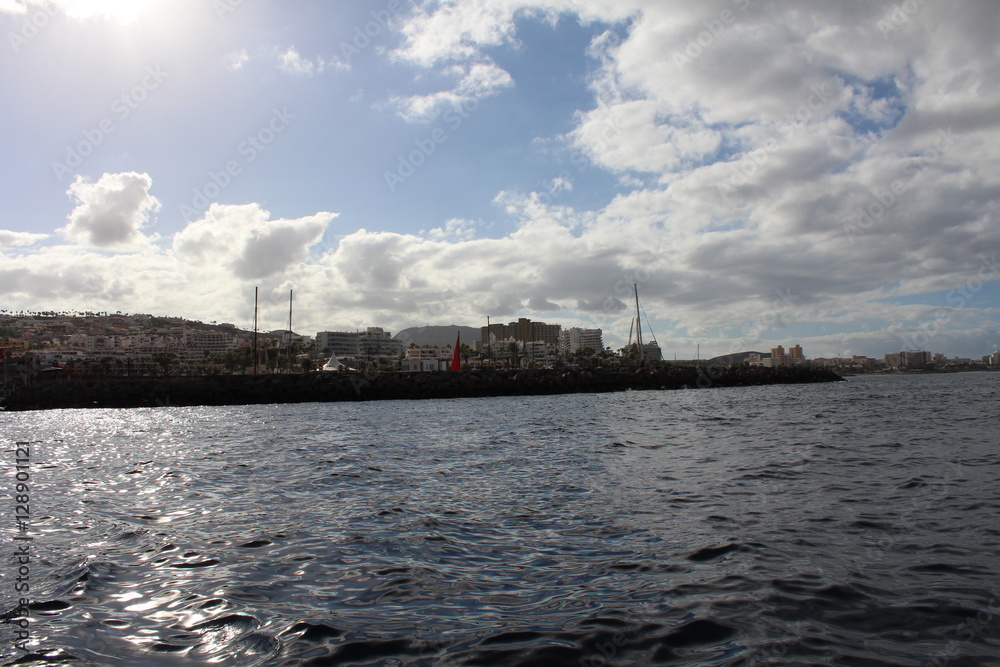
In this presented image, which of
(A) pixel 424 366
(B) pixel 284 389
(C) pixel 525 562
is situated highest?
(A) pixel 424 366

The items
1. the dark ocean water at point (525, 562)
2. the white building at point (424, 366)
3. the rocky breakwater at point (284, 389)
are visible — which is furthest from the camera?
the white building at point (424, 366)

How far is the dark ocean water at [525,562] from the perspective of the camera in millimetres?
4555

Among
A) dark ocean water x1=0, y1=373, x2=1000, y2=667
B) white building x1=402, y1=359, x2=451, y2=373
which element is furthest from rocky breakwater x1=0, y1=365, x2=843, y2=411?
white building x1=402, y1=359, x2=451, y2=373

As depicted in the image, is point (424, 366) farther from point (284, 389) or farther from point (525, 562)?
point (525, 562)

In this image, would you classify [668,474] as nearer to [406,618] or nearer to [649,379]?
[406,618]

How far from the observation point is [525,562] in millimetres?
6688

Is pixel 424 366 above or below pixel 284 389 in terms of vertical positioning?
above

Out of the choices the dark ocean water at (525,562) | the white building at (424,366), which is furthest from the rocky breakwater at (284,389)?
the white building at (424,366)

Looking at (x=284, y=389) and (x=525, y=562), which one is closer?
(x=525, y=562)

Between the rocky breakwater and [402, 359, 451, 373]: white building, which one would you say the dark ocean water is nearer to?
the rocky breakwater

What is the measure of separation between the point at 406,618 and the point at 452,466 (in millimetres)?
9613

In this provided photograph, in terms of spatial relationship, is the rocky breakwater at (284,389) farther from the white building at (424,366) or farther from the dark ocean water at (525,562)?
the white building at (424,366)

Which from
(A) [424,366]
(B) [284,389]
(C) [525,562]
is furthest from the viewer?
(A) [424,366]

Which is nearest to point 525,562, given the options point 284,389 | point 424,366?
point 284,389
